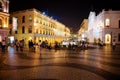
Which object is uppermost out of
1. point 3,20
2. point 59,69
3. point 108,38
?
point 3,20

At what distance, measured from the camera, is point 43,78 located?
8.81 meters

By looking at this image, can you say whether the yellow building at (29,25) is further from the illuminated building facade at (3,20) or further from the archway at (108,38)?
the archway at (108,38)

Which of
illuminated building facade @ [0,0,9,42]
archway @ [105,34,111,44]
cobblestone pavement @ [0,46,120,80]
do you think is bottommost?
cobblestone pavement @ [0,46,120,80]

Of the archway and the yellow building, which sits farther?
the yellow building

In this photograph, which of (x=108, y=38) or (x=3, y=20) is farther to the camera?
(x=108, y=38)

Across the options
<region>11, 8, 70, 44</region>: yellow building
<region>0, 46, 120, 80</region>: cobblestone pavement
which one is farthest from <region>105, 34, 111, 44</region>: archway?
<region>0, 46, 120, 80</region>: cobblestone pavement

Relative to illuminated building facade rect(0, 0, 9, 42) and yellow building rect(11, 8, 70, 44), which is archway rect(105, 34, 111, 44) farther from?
illuminated building facade rect(0, 0, 9, 42)

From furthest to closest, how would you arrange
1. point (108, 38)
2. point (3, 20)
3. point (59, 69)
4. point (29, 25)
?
point (29, 25), point (108, 38), point (3, 20), point (59, 69)

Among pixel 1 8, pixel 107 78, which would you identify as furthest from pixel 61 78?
pixel 1 8

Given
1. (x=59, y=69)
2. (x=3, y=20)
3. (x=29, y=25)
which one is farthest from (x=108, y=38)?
(x=59, y=69)

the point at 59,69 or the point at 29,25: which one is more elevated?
the point at 29,25

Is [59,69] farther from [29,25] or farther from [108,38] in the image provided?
[29,25]

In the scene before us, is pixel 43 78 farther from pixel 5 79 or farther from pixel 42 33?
pixel 42 33

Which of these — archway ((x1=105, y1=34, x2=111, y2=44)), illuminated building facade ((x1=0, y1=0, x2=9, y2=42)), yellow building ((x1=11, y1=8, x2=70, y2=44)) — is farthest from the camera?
yellow building ((x1=11, y1=8, x2=70, y2=44))
